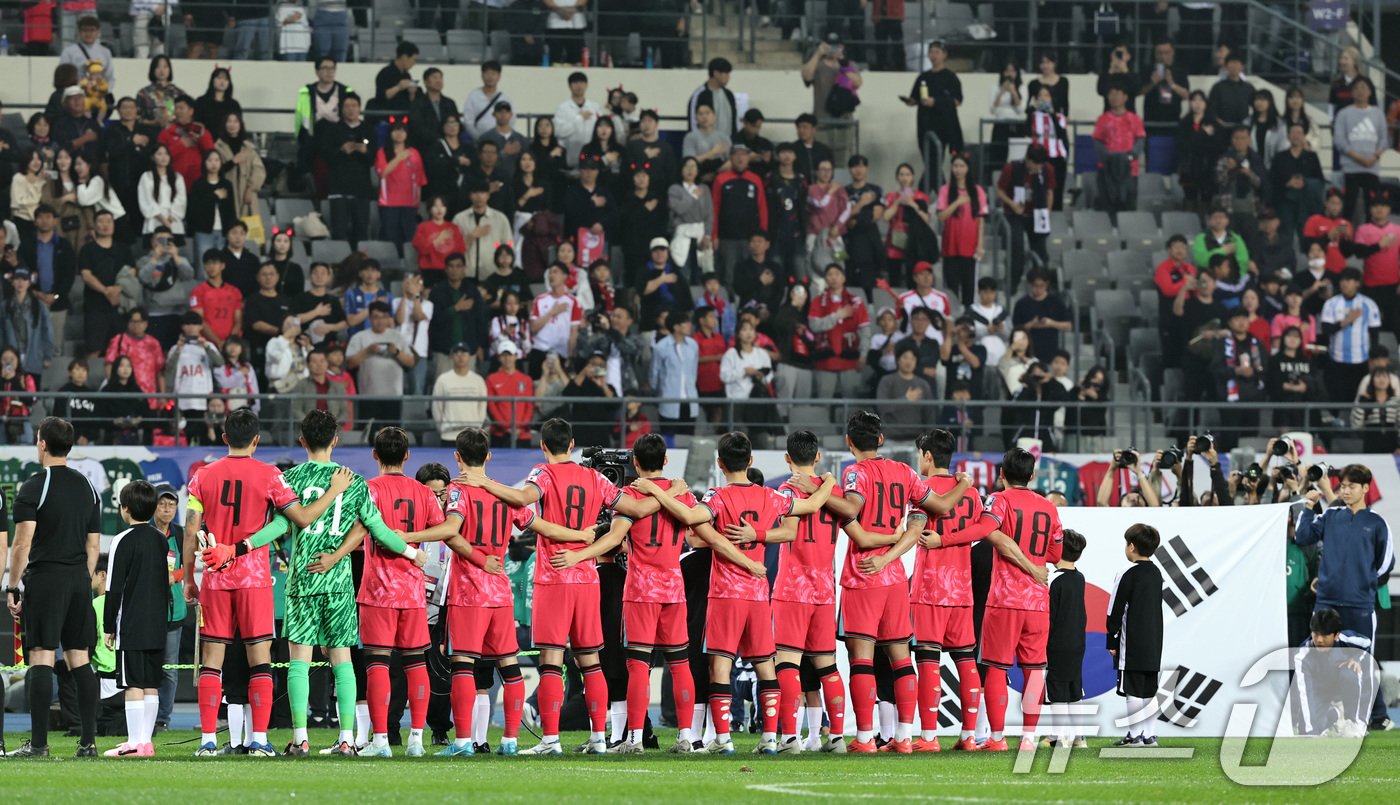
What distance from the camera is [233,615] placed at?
12438 millimetres

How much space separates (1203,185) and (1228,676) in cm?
1268

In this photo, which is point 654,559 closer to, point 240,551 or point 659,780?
point 659,780

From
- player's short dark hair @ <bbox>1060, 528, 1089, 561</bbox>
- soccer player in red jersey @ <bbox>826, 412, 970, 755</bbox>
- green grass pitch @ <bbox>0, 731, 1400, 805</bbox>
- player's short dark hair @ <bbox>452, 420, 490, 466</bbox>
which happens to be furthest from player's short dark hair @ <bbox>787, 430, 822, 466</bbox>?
player's short dark hair @ <bbox>1060, 528, 1089, 561</bbox>

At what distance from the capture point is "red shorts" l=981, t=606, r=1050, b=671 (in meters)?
14.4

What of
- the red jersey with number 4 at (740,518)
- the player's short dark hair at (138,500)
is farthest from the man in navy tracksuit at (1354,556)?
the player's short dark hair at (138,500)

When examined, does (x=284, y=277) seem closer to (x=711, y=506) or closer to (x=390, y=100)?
(x=390, y=100)

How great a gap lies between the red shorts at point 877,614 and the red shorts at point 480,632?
89.2 inches

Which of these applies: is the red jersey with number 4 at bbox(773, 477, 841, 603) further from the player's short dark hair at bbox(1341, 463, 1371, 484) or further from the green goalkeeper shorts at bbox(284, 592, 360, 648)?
the player's short dark hair at bbox(1341, 463, 1371, 484)

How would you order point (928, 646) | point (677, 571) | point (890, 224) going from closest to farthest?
point (677, 571), point (928, 646), point (890, 224)

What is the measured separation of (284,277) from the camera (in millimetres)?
23266

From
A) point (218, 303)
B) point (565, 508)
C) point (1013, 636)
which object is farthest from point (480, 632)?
point (218, 303)

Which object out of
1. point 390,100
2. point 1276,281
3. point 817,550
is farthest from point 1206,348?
point 817,550

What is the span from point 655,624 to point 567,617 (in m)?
0.58

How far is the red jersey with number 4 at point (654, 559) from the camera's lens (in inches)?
516
